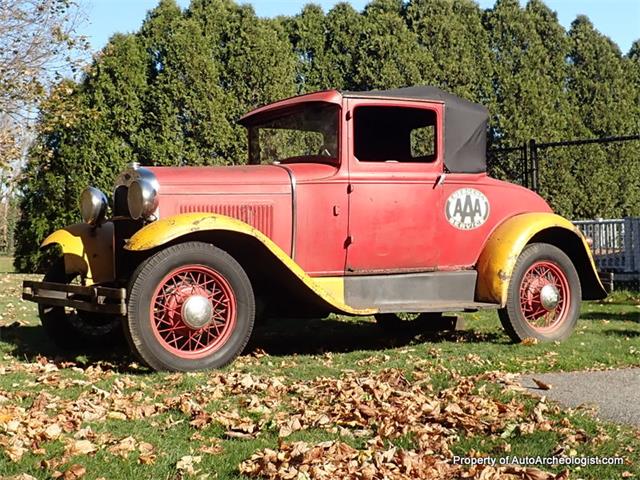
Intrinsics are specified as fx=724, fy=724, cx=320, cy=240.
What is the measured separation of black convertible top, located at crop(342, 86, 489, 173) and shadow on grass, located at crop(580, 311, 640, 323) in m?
2.99

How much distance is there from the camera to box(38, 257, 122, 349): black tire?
19.4ft

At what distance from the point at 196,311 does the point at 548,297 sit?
3202mm

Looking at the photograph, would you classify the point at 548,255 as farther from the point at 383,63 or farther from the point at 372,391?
the point at 383,63

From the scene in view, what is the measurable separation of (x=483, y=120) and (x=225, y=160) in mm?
9166

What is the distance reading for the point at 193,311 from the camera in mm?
4883

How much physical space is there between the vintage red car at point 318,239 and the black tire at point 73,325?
0.01m

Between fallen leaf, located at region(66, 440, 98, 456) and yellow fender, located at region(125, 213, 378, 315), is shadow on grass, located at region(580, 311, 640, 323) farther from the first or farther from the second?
fallen leaf, located at region(66, 440, 98, 456)

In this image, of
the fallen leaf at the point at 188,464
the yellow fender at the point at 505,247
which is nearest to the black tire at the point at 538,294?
the yellow fender at the point at 505,247

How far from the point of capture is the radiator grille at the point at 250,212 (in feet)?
17.7

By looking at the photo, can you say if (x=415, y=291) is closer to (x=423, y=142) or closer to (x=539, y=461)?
(x=423, y=142)

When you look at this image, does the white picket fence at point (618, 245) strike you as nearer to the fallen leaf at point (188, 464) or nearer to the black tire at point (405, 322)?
the black tire at point (405, 322)

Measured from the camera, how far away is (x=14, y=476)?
114 inches

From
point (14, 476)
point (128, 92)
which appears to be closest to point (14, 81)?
point (128, 92)

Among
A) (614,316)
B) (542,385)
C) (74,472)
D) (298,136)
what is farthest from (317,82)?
(74,472)
